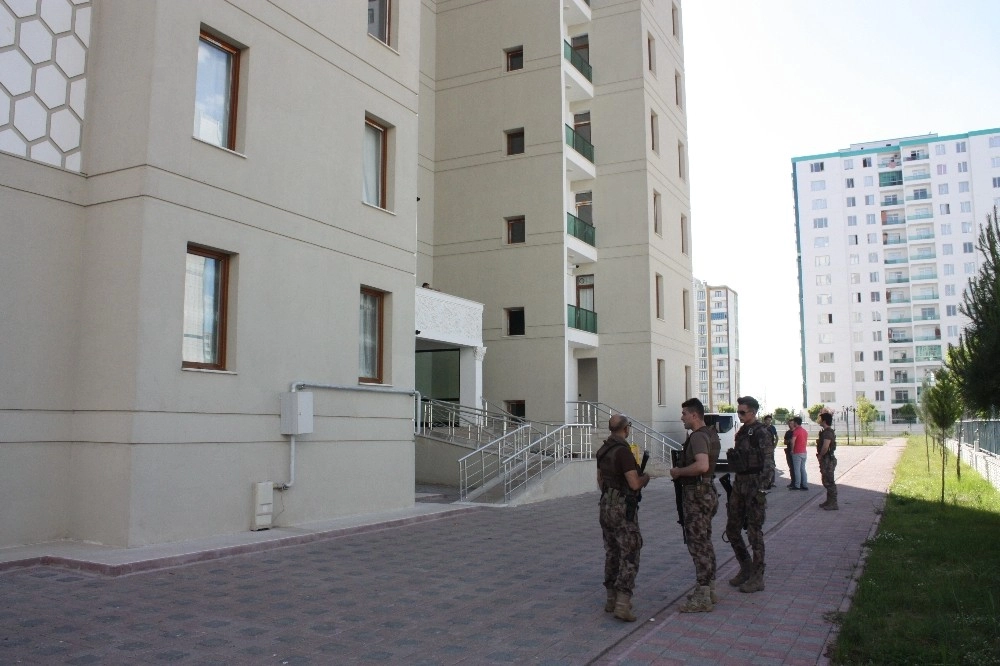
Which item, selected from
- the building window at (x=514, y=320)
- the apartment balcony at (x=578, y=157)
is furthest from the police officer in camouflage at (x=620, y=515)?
the apartment balcony at (x=578, y=157)

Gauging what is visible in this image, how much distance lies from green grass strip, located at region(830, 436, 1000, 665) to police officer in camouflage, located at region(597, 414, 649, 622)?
176cm

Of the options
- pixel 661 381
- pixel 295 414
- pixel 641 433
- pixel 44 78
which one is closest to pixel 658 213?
pixel 661 381

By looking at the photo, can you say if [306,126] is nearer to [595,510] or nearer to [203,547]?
[203,547]

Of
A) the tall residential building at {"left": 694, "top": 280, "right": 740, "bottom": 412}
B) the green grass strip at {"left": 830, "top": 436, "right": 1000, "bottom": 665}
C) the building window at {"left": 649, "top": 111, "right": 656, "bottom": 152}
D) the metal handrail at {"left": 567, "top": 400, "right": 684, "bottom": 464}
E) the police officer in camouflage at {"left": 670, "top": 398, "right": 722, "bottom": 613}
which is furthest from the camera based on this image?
the tall residential building at {"left": 694, "top": 280, "right": 740, "bottom": 412}

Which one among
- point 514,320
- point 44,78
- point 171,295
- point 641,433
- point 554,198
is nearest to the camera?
point 44,78

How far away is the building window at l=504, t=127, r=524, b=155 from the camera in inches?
1123

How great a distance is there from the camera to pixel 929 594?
7.98 metres

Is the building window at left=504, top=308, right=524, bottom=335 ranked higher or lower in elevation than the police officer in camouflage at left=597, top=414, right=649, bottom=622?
higher

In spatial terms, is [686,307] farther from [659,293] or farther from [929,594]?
[929,594]

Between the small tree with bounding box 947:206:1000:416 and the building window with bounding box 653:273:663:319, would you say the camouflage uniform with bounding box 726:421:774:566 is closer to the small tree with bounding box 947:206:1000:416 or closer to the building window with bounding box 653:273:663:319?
the small tree with bounding box 947:206:1000:416

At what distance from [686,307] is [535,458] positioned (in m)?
16.3

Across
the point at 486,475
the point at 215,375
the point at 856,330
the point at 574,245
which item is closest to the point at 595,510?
the point at 486,475

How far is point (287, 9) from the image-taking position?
13.4 m

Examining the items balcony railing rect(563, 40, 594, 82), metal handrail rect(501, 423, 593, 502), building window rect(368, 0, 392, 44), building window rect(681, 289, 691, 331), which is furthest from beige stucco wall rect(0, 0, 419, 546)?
building window rect(681, 289, 691, 331)
